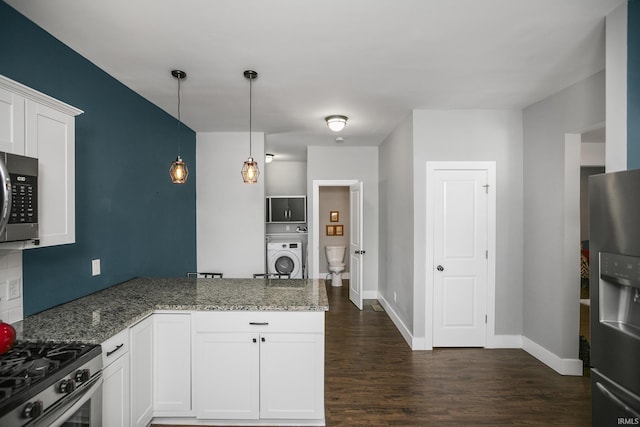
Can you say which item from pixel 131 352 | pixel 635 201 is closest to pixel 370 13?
pixel 635 201

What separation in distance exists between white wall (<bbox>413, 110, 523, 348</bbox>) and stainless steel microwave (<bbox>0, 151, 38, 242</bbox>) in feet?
10.7

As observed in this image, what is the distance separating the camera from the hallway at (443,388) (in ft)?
8.27

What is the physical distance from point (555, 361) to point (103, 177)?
14.6 ft

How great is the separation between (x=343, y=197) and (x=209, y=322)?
548 centimetres

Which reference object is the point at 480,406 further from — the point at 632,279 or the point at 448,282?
the point at 632,279

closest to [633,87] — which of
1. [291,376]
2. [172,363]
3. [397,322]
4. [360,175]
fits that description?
[291,376]

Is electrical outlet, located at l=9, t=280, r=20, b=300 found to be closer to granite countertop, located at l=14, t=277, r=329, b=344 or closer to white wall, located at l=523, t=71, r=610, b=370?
granite countertop, located at l=14, t=277, r=329, b=344

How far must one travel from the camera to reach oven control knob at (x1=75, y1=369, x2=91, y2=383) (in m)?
1.54

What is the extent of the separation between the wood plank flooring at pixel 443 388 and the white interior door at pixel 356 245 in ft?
4.28

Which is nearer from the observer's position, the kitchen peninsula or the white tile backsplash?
the white tile backsplash

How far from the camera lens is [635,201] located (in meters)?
1.51

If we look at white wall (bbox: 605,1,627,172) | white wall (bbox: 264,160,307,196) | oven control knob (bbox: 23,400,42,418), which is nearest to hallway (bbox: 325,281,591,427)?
oven control knob (bbox: 23,400,42,418)

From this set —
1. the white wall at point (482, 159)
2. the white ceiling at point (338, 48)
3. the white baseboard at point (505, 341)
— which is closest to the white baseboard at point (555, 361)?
the white baseboard at point (505, 341)

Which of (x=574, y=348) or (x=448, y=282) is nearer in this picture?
(x=574, y=348)
